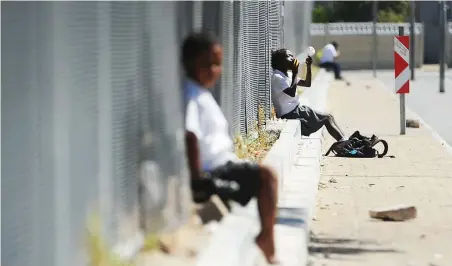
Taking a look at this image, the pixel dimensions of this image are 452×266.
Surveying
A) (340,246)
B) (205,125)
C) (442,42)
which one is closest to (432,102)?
(442,42)

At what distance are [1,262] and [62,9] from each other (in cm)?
104

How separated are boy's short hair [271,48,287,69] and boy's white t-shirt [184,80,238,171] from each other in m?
6.79

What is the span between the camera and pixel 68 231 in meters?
4.47

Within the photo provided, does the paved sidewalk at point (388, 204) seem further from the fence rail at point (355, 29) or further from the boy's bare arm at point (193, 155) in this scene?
the fence rail at point (355, 29)

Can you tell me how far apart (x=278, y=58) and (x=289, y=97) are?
488 millimetres

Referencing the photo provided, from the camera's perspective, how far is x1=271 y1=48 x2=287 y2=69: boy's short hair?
42.0 feet

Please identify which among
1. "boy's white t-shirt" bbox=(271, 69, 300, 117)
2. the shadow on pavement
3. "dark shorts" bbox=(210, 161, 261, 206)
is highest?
"dark shorts" bbox=(210, 161, 261, 206)

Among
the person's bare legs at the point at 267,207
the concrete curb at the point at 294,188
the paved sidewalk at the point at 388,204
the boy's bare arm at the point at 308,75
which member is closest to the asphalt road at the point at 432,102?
the paved sidewalk at the point at 388,204

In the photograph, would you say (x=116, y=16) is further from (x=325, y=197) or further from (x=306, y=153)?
(x=306, y=153)

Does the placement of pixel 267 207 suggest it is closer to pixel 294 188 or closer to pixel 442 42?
pixel 294 188

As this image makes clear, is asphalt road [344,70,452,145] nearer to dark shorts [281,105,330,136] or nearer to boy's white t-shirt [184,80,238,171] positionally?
dark shorts [281,105,330,136]

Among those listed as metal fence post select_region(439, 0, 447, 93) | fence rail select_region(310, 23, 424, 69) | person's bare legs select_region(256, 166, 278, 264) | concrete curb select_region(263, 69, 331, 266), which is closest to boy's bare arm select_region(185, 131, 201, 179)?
person's bare legs select_region(256, 166, 278, 264)

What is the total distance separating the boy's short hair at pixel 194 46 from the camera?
228 inches

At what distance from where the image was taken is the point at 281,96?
42.7 ft
